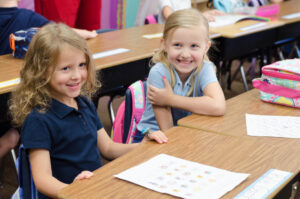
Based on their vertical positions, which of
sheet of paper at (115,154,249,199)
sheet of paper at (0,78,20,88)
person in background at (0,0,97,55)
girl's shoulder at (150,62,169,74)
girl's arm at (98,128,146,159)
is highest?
person in background at (0,0,97,55)

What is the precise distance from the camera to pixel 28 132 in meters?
1.39

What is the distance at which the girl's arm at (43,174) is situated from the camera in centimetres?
134

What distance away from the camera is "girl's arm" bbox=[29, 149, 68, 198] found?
1339 millimetres

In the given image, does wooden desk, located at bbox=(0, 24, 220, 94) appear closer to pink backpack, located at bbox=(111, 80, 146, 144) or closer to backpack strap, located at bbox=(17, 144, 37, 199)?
pink backpack, located at bbox=(111, 80, 146, 144)

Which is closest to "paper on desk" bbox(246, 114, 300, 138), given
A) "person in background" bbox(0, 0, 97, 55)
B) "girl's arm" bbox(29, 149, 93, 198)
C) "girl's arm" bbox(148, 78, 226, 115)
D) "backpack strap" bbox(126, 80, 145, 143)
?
"girl's arm" bbox(148, 78, 226, 115)

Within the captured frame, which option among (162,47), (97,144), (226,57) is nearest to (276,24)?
(226,57)

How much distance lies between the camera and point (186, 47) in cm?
193

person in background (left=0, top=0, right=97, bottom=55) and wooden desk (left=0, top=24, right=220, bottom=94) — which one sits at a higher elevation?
person in background (left=0, top=0, right=97, bottom=55)

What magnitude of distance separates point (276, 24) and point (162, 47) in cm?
204

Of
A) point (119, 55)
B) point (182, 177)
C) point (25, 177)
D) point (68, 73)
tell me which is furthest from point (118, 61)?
point (182, 177)

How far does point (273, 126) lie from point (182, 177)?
0.61 m

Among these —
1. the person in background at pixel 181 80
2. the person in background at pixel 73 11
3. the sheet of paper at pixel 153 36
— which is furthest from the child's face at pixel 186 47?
the person in background at pixel 73 11

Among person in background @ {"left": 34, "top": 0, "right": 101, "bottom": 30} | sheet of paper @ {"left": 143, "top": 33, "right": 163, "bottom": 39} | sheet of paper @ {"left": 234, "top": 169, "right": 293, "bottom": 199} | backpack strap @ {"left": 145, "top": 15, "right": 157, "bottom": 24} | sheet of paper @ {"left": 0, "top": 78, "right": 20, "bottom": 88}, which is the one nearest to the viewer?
sheet of paper @ {"left": 234, "top": 169, "right": 293, "bottom": 199}

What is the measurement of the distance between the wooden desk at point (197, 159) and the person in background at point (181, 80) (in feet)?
0.90
